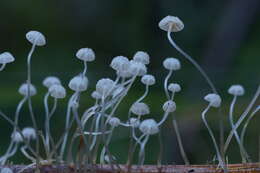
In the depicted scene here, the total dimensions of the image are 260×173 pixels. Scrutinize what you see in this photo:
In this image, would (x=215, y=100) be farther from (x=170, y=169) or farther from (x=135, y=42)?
(x=135, y=42)

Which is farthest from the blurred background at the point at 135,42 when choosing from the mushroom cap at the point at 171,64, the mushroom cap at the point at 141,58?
the mushroom cap at the point at 141,58

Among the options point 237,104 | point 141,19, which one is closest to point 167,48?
point 141,19

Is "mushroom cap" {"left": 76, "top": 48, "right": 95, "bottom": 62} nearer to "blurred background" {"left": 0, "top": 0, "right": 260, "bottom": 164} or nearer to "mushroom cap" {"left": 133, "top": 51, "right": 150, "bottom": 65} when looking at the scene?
"mushroom cap" {"left": 133, "top": 51, "right": 150, "bottom": 65}

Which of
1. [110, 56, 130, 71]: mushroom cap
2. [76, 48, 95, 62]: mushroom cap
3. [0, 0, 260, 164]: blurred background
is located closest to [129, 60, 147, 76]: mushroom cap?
[110, 56, 130, 71]: mushroom cap

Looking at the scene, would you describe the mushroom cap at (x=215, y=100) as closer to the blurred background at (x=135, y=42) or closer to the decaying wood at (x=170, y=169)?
the decaying wood at (x=170, y=169)

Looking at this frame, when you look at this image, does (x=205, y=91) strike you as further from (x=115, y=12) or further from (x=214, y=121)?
(x=115, y=12)

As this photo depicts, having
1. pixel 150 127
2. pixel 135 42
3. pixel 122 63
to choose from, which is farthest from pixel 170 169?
pixel 135 42

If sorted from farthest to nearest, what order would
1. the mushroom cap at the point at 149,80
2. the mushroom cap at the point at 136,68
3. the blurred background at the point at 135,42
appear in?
the blurred background at the point at 135,42
the mushroom cap at the point at 149,80
the mushroom cap at the point at 136,68
